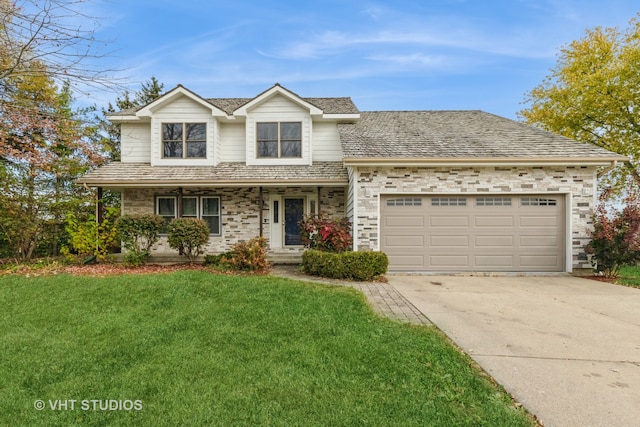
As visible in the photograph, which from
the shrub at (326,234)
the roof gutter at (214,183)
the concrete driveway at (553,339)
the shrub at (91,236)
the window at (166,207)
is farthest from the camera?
the window at (166,207)

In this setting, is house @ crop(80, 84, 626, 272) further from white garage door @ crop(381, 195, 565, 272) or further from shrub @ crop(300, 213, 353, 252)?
shrub @ crop(300, 213, 353, 252)

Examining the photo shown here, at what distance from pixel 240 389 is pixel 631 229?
10370mm

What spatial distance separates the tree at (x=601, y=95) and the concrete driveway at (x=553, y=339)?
12.2 meters

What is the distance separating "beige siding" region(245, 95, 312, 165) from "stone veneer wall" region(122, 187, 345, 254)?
1037 millimetres

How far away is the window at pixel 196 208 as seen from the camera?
39.5 feet

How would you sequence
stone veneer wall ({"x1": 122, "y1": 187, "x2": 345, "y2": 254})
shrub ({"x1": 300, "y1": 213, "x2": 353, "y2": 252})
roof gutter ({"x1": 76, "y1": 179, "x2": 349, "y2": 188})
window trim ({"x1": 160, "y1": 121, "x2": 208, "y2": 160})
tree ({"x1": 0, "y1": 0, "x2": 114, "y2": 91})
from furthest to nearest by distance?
stone veneer wall ({"x1": 122, "y1": 187, "x2": 345, "y2": 254}), window trim ({"x1": 160, "y1": 121, "x2": 208, "y2": 160}), roof gutter ({"x1": 76, "y1": 179, "x2": 349, "y2": 188}), shrub ({"x1": 300, "y1": 213, "x2": 353, "y2": 252}), tree ({"x1": 0, "y1": 0, "x2": 114, "y2": 91})

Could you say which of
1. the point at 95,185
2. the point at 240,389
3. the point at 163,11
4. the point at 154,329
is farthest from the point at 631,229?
the point at 95,185

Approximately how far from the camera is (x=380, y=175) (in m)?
9.39

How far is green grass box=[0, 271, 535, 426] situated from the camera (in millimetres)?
2482

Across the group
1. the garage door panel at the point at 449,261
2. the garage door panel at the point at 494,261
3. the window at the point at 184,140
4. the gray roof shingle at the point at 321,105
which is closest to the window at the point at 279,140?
the gray roof shingle at the point at 321,105

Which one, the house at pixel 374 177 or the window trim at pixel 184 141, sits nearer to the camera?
the house at pixel 374 177

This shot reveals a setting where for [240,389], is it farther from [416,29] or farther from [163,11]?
[416,29]

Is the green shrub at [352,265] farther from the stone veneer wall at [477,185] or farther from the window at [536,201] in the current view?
the window at [536,201]

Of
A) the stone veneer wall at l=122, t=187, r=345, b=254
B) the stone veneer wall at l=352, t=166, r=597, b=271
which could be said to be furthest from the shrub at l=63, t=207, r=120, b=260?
the stone veneer wall at l=352, t=166, r=597, b=271
